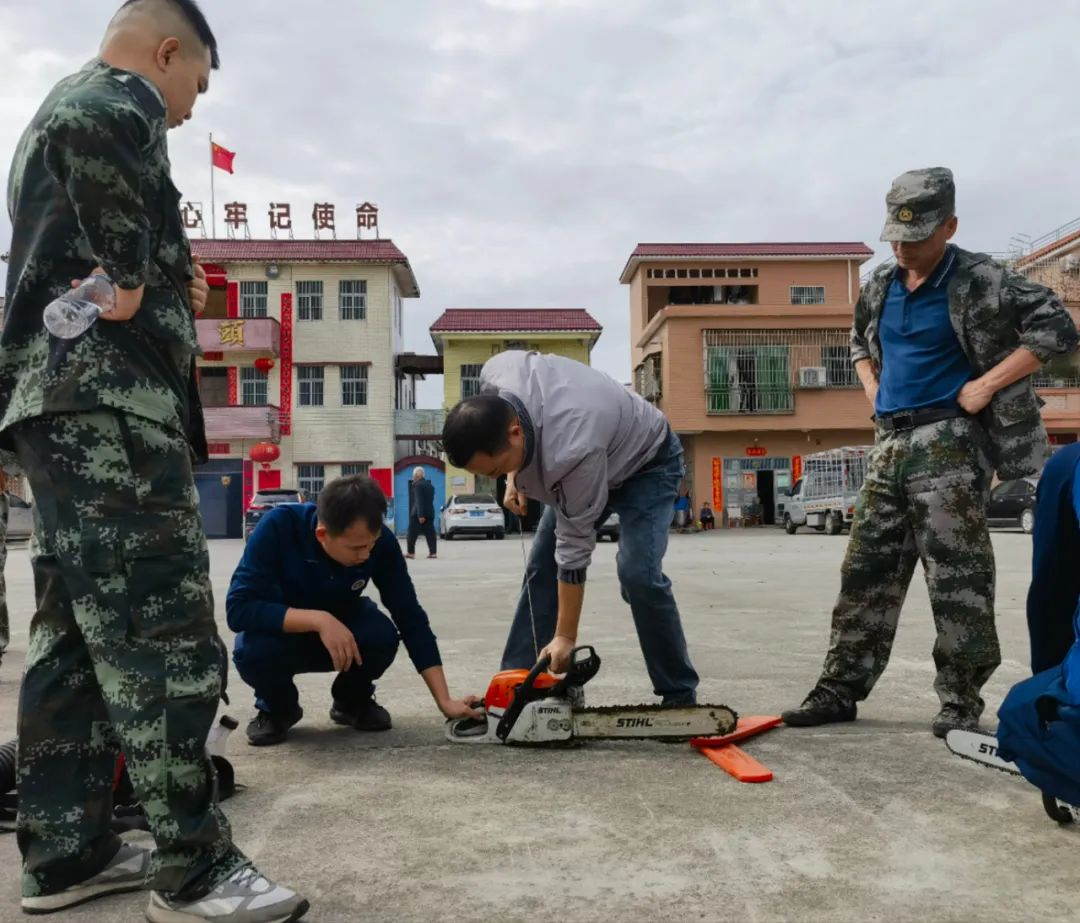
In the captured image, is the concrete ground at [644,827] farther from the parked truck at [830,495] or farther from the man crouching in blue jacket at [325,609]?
the parked truck at [830,495]

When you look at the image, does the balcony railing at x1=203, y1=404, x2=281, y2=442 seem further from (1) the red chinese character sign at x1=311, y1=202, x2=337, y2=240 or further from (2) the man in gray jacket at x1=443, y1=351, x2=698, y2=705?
(2) the man in gray jacket at x1=443, y1=351, x2=698, y2=705

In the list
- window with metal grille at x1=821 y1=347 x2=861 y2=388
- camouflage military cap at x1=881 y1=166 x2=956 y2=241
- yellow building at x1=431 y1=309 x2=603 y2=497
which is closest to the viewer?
camouflage military cap at x1=881 y1=166 x2=956 y2=241

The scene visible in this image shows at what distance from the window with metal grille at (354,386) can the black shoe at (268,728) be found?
99.2 feet

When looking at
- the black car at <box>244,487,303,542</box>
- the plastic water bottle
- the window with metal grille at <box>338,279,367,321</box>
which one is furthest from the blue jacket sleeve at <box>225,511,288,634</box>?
the window with metal grille at <box>338,279,367,321</box>

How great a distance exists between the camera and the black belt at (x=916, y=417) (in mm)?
3404

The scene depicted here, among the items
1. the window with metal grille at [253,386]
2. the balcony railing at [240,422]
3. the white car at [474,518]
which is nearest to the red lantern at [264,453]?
the balcony railing at [240,422]

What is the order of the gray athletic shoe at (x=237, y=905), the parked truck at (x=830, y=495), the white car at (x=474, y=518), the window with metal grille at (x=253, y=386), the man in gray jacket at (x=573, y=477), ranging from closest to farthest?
the gray athletic shoe at (x=237, y=905) < the man in gray jacket at (x=573, y=477) < the parked truck at (x=830, y=495) < the white car at (x=474, y=518) < the window with metal grille at (x=253, y=386)

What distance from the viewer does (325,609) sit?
3.46 meters

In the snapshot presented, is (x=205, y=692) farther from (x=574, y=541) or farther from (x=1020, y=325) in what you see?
(x=1020, y=325)

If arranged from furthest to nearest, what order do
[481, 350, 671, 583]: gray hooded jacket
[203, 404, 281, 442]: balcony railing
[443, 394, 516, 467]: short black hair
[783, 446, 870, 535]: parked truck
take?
[203, 404, 281, 442]: balcony railing
[783, 446, 870, 535]: parked truck
[481, 350, 671, 583]: gray hooded jacket
[443, 394, 516, 467]: short black hair

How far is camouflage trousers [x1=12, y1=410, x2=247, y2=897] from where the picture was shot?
1845mm

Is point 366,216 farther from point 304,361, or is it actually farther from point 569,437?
point 569,437

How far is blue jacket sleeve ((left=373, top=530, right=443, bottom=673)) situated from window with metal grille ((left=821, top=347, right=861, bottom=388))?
102 ft

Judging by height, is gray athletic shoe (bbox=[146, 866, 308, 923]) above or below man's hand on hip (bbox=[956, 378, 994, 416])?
below
